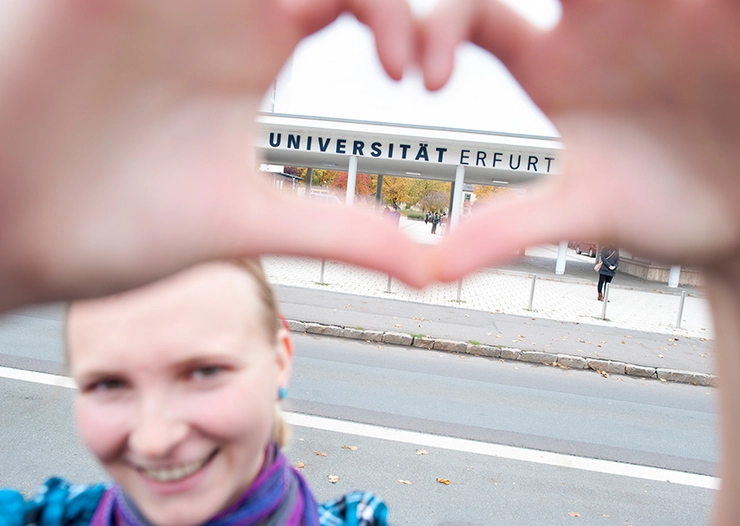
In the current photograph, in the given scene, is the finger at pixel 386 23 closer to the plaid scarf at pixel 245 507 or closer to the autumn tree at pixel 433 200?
the plaid scarf at pixel 245 507

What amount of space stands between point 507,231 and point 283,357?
2.29 ft

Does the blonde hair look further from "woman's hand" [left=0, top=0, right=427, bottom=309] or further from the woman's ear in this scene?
"woman's hand" [left=0, top=0, right=427, bottom=309]

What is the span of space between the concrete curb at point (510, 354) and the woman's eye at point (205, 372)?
7578mm

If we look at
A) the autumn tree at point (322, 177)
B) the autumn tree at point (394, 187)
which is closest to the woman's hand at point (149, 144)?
the autumn tree at point (394, 187)

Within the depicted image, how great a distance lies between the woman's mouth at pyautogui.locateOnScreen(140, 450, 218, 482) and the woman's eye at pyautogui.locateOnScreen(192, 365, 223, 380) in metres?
0.13

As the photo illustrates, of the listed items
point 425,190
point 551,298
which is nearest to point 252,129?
point 551,298

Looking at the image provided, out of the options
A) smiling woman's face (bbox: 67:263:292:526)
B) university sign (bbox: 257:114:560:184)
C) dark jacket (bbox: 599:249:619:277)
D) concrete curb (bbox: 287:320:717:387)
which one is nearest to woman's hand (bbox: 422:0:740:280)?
smiling woman's face (bbox: 67:263:292:526)

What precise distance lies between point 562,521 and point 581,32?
405cm

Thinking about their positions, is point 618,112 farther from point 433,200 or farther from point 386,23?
point 433,200

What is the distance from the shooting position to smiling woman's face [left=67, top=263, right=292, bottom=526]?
2.89 feet

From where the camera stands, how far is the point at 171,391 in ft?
2.91

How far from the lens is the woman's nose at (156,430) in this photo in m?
0.87

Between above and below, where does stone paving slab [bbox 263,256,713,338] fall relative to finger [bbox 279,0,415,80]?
below

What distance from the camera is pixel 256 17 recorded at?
0.51 meters
